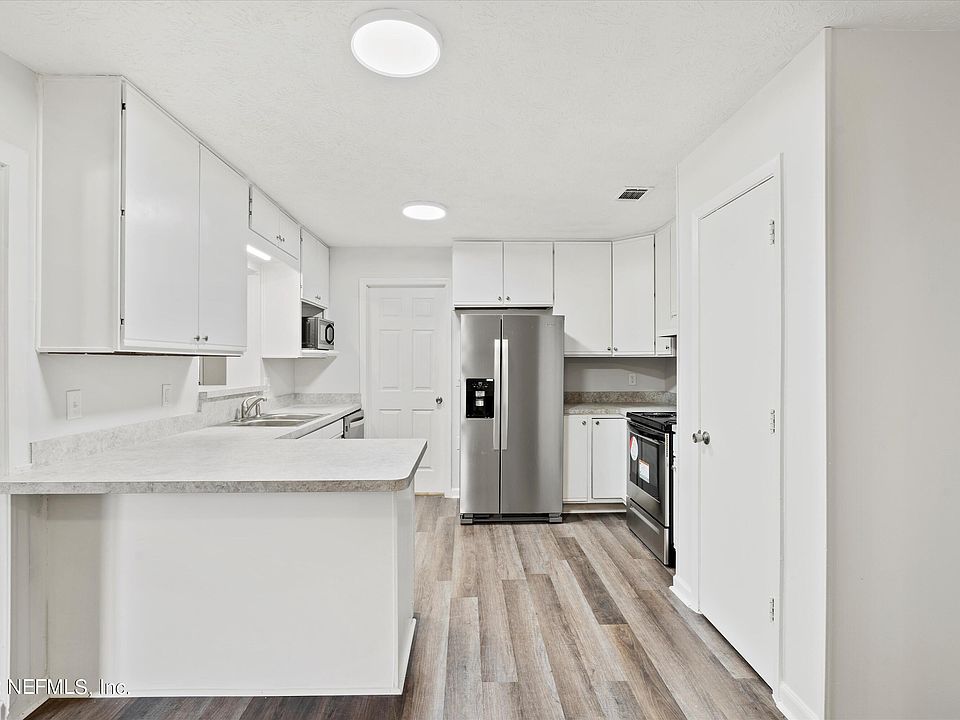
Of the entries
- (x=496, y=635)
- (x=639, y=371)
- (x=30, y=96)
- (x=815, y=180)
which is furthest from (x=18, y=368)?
(x=639, y=371)

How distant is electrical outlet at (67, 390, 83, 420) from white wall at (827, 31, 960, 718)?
2.78 m

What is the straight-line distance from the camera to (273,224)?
3555 mm

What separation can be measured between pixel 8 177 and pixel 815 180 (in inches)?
107

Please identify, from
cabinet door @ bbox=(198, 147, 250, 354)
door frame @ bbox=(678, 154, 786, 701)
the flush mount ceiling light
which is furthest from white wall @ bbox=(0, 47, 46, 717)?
door frame @ bbox=(678, 154, 786, 701)

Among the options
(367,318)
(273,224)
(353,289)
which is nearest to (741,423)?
(273,224)

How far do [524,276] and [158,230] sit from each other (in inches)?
116

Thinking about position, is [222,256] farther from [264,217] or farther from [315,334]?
[315,334]

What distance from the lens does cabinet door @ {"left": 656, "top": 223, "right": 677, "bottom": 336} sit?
4148mm

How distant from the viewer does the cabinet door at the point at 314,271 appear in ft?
13.7

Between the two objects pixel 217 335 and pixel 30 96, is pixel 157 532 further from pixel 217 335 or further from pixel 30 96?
pixel 30 96

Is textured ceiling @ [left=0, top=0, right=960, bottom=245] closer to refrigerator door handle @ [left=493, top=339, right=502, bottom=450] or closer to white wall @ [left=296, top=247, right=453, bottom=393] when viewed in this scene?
refrigerator door handle @ [left=493, top=339, right=502, bottom=450]

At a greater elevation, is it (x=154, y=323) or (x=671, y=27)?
(x=671, y=27)

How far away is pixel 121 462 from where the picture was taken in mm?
2115

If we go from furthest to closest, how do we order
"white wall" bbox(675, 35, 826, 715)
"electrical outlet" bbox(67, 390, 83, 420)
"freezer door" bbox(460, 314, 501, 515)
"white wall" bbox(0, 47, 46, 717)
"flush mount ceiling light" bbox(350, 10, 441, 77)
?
1. "freezer door" bbox(460, 314, 501, 515)
2. "electrical outlet" bbox(67, 390, 83, 420)
3. "white wall" bbox(0, 47, 46, 717)
4. "white wall" bbox(675, 35, 826, 715)
5. "flush mount ceiling light" bbox(350, 10, 441, 77)
